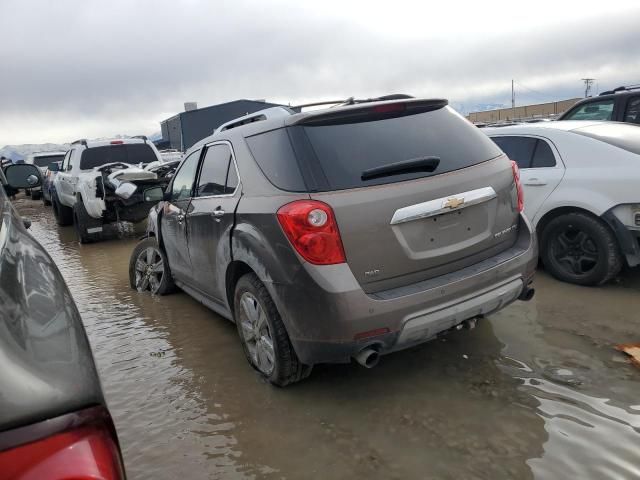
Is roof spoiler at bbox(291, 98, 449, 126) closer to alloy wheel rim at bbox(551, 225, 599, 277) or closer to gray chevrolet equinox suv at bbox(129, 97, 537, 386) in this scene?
gray chevrolet equinox suv at bbox(129, 97, 537, 386)

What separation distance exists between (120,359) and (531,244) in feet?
10.8

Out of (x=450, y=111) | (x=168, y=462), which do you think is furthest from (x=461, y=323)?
(x=168, y=462)

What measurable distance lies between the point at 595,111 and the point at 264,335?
597 centimetres

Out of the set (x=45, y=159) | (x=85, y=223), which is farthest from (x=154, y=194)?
(x=45, y=159)

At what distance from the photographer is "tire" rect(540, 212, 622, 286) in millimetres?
4473

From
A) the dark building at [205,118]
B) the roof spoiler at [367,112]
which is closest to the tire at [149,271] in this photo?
the roof spoiler at [367,112]

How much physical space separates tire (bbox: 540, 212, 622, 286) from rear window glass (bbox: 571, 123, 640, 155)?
698mm

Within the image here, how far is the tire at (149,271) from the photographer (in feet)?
17.7

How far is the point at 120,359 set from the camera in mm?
4117

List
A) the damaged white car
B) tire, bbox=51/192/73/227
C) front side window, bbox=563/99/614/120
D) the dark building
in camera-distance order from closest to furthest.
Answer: front side window, bbox=563/99/614/120
the damaged white car
tire, bbox=51/192/73/227
the dark building

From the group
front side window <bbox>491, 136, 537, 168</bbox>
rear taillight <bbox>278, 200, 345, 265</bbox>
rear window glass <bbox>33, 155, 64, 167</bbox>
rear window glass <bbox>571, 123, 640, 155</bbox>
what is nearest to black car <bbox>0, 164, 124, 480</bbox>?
rear taillight <bbox>278, 200, 345, 265</bbox>

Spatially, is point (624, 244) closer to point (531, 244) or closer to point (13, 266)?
point (531, 244)

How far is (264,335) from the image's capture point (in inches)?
128

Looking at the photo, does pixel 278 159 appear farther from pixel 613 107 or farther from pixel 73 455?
pixel 613 107
